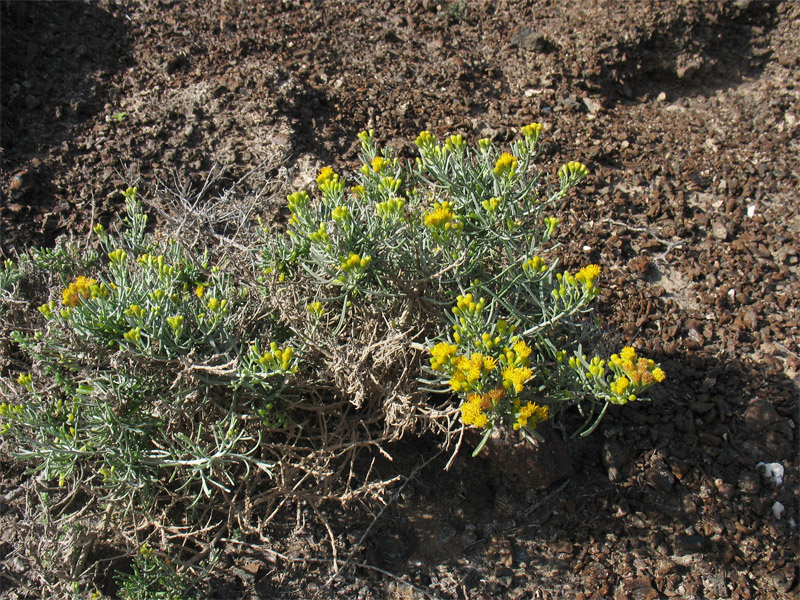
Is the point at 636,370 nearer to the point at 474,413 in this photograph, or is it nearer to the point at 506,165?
the point at 474,413

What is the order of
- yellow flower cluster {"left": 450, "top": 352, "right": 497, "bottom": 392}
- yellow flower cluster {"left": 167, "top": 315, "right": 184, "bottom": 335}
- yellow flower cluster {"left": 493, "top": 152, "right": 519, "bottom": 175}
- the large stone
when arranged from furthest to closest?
the large stone
yellow flower cluster {"left": 493, "top": 152, "right": 519, "bottom": 175}
yellow flower cluster {"left": 167, "top": 315, "right": 184, "bottom": 335}
yellow flower cluster {"left": 450, "top": 352, "right": 497, "bottom": 392}

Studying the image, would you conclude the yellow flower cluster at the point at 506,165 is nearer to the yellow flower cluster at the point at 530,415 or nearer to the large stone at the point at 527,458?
the yellow flower cluster at the point at 530,415

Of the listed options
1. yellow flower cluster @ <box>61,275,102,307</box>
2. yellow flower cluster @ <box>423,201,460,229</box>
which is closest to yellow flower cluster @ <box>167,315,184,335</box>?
yellow flower cluster @ <box>61,275,102,307</box>

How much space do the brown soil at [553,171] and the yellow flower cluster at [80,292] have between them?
1.09m

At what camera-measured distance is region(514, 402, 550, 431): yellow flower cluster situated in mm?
1869

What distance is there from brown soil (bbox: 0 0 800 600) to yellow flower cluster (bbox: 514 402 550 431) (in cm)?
82

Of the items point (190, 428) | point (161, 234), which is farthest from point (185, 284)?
point (161, 234)

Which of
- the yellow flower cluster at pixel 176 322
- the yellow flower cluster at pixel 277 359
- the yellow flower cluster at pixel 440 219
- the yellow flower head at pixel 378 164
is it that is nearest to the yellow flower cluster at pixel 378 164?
the yellow flower head at pixel 378 164

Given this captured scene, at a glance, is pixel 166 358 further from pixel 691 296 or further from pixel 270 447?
pixel 691 296

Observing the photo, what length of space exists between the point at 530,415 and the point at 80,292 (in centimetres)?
150

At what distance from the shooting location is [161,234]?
3109mm

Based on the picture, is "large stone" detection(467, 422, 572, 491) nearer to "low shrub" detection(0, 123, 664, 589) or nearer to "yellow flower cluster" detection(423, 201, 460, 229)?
"low shrub" detection(0, 123, 664, 589)

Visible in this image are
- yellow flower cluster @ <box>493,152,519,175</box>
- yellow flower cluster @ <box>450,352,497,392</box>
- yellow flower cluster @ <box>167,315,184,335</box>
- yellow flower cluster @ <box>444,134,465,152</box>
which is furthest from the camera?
yellow flower cluster @ <box>444,134,465,152</box>

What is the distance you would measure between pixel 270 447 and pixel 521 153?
144cm
